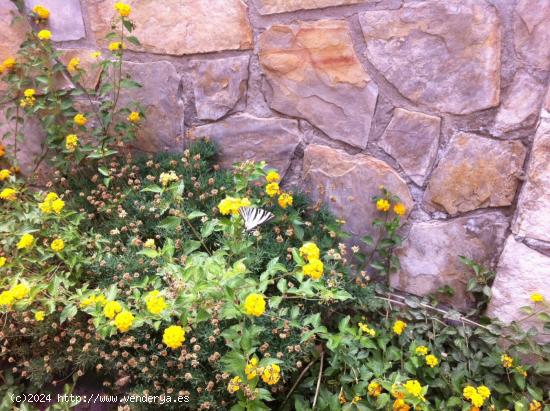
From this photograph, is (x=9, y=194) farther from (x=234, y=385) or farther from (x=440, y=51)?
(x=440, y=51)

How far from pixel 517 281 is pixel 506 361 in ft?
0.93

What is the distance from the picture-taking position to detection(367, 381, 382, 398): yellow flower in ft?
4.66

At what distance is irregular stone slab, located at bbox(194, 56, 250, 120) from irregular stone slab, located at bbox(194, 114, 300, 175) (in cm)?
6

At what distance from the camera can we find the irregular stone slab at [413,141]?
1.59 meters

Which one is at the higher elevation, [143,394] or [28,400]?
[143,394]

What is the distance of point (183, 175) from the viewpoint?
72.5 inches

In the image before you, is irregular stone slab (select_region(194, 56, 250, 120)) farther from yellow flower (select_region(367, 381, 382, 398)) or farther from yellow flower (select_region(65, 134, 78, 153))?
yellow flower (select_region(367, 381, 382, 398))

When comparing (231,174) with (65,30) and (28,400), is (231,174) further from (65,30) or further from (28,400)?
(28,400)

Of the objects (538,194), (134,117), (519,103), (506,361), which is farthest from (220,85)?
(506,361)

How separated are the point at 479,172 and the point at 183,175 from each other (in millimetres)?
1157

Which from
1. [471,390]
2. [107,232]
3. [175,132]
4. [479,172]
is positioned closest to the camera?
[471,390]

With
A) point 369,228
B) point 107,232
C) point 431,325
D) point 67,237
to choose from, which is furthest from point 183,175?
point 431,325

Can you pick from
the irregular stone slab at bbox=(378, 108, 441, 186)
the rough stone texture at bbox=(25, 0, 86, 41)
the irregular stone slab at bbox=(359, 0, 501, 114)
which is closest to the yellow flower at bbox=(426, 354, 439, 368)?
the irregular stone slab at bbox=(378, 108, 441, 186)

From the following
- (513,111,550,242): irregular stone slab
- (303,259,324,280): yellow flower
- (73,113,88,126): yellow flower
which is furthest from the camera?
(73,113,88,126): yellow flower
